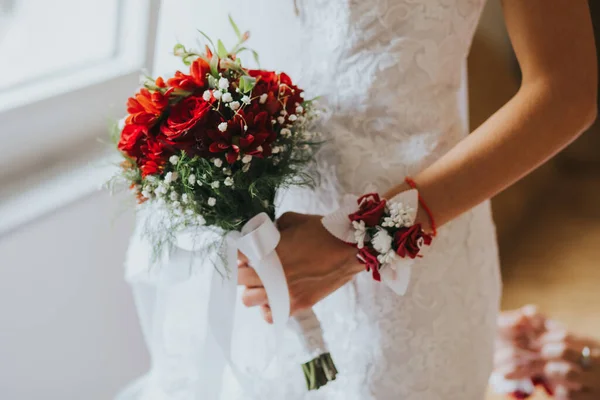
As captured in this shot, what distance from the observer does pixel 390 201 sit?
79cm

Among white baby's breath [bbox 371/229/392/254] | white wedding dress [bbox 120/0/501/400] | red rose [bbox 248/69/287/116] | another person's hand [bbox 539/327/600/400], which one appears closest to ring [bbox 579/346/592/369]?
another person's hand [bbox 539/327/600/400]

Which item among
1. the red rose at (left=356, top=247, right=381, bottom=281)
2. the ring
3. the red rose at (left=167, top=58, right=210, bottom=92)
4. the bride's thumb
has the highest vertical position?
the red rose at (left=167, top=58, right=210, bottom=92)

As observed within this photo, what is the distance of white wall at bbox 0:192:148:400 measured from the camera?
1.09 metres

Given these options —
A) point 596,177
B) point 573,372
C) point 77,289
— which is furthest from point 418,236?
point 596,177

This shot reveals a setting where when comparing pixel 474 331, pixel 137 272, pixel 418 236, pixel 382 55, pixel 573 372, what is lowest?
pixel 573 372

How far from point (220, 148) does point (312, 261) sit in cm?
20

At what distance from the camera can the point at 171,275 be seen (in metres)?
0.88

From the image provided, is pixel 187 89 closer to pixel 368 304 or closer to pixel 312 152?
pixel 312 152

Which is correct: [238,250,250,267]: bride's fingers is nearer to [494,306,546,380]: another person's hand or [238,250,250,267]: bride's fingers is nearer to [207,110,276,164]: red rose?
[207,110,276,164]: red rose

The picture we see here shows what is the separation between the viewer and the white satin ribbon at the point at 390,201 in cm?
79

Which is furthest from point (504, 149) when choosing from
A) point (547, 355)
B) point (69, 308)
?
point (547, 355)

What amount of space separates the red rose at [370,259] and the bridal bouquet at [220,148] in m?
0.10

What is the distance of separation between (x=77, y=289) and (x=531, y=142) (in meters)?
0.84

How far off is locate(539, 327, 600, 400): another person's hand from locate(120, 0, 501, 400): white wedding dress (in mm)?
910
